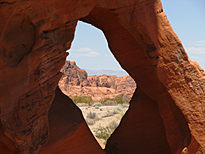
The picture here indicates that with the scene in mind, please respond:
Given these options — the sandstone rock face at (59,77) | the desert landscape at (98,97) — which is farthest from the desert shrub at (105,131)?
the sandstone rock face at (59,77)

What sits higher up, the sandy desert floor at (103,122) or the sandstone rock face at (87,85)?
the sandy desert floor at (103,122)

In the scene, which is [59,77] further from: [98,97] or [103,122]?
[98,97]

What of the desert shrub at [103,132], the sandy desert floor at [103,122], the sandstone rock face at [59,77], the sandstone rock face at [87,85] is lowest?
the sandstone rock face at [87,85]

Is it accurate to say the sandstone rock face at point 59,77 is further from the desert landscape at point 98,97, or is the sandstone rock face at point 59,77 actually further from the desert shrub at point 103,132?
the desert landscape at point 98,97

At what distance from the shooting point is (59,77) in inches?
160

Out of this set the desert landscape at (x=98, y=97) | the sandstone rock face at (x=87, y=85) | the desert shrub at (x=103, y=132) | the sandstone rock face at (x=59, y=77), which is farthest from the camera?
the sandstone rock face at (x=87, y=85)

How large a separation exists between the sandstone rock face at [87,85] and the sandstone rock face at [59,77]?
798 inches

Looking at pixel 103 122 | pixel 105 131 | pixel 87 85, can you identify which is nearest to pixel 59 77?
pixel 105 131

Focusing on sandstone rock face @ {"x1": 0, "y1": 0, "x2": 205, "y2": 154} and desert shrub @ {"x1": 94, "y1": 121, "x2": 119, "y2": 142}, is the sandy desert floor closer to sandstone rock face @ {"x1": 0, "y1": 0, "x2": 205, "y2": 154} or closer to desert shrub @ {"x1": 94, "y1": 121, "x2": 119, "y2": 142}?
desert shrub @ {"x1": 94, "y1": 121, "x2": 119, "y2": 142}

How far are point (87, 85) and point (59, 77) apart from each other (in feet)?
97.1

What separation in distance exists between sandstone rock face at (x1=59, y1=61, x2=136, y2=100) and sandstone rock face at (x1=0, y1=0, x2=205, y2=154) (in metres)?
20.3

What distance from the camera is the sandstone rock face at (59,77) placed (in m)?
3.61

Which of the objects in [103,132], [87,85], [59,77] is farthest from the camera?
[87,85]

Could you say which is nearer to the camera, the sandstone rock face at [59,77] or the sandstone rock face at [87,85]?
the sandstone rock face at [59,77]
